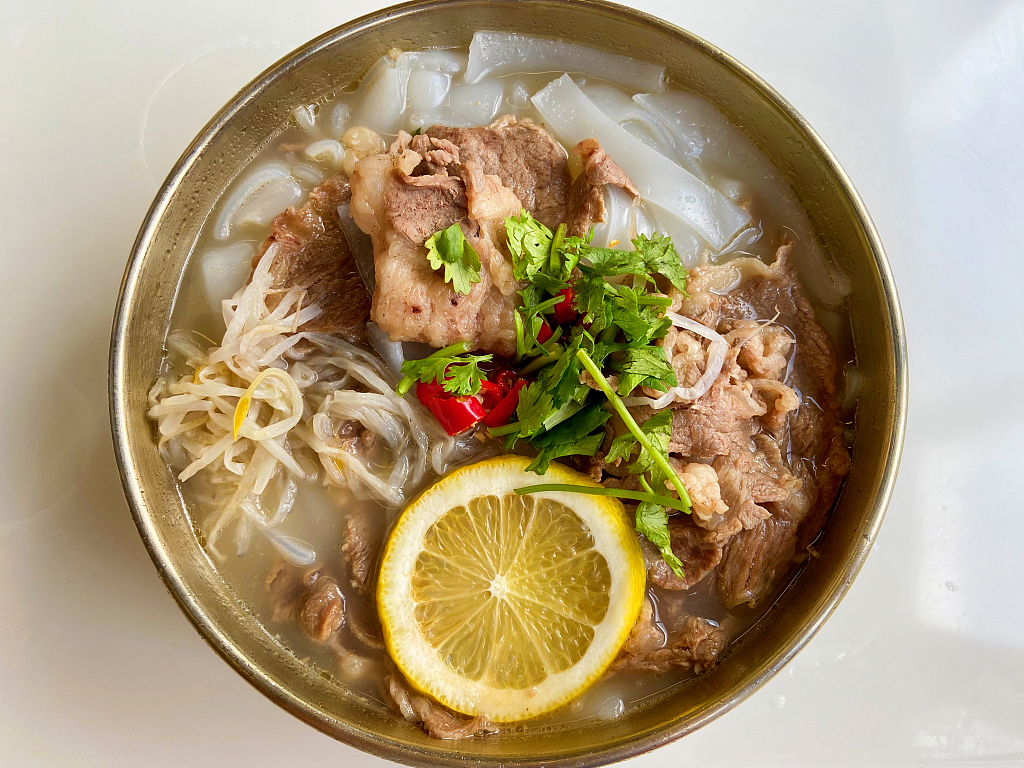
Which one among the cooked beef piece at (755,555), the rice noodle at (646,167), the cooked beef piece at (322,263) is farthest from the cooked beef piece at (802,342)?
the cooked beef piece at (322,263)

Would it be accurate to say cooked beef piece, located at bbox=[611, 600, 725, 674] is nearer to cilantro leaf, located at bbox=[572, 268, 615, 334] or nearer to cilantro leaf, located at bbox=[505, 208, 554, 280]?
cilantro leaf, located at bbox=[572, 268, 615, 334]

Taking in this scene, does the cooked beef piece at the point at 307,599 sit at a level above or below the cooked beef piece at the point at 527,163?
below

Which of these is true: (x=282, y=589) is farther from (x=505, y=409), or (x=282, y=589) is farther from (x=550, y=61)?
(x=550, y=61)

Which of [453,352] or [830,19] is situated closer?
[453,352]

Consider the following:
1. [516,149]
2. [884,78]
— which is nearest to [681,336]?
[516,149]

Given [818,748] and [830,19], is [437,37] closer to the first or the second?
[830,19]

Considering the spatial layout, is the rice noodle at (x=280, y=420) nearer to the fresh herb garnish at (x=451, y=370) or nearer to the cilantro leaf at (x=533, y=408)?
the fresh herb garnish at (x=451, y=370)
